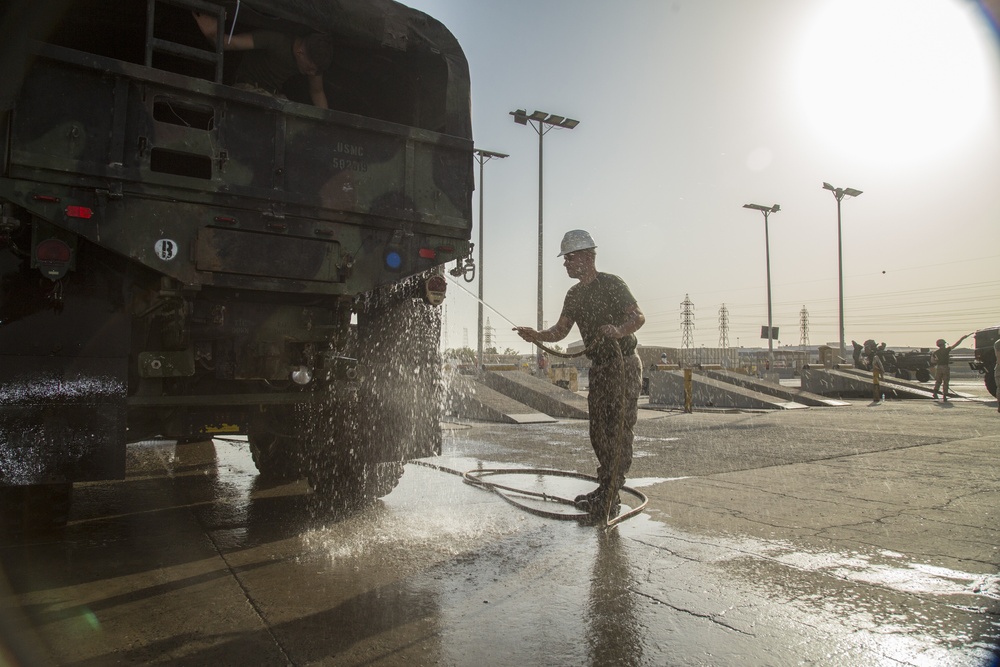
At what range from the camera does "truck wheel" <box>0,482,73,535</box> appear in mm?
3580

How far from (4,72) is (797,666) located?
4.18 m

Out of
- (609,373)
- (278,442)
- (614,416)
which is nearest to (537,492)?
(614,416)

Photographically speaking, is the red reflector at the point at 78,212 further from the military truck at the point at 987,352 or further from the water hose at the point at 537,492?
the military truck at the point at 987,352

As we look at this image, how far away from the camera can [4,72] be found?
306 cm

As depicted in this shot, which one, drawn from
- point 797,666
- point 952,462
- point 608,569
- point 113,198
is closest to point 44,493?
point 113,198

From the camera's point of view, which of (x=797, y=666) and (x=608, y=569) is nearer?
(x=797, y=666)

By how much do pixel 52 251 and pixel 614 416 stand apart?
11.2 ft

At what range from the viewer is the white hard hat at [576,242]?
15.6ft

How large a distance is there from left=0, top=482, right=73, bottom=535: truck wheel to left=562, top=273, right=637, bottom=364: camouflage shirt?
11.1ft

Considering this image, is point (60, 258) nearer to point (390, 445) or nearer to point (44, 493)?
point (44, 493)

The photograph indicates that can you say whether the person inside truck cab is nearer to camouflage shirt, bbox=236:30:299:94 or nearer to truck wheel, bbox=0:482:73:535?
camouflage shirt, bbox=236:30:299:94

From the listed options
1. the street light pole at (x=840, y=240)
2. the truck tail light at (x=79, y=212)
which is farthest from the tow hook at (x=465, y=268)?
the street light pole at (x=840, y=240)

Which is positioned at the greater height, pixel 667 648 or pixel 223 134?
pixel 223 134

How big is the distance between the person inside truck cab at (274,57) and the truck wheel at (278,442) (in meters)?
2.07
